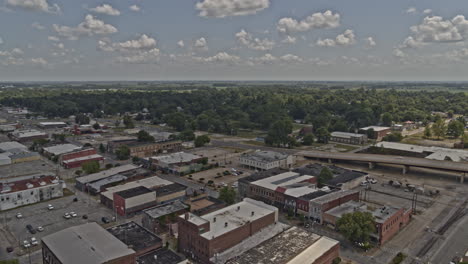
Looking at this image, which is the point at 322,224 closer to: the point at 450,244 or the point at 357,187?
the point at 450,244

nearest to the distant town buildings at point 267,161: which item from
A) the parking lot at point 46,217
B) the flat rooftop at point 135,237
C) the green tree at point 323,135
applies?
the green tree at point 323,135

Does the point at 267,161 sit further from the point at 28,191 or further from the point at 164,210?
the point at 28,191

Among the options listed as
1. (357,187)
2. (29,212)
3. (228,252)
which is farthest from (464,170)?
(29,212)

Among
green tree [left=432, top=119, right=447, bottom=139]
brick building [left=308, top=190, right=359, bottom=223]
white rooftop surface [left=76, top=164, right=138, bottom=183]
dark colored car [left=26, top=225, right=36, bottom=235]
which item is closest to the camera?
dark colored car [left=26, top=225, right=36, bottom=235]

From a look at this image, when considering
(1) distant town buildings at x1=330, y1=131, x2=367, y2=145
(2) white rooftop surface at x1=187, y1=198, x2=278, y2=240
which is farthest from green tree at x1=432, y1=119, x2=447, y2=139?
(2) white rooftop surface at x1=187, y1=198, x2=278, y2=240

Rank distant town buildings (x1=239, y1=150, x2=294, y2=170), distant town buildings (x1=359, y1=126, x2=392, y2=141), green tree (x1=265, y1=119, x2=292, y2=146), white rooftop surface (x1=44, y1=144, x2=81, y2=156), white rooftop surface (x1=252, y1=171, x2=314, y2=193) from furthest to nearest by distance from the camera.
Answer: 1. distant town buildings (x1=359, y1=126, x2=392, y2=141)
2. green tree (x1=265, y1=119, x2=292, y2=146)
3. white rooftop surface (x1=44, y1=144, x2=81, y2=156)
4. distant town buildings (x1=239, y1=150, x2=294, y2=170)
5. white rooftop surface (x1=252, y1=171, x2=314, y2=193)

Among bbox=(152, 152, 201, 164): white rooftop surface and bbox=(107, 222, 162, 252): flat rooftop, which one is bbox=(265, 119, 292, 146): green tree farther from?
bbox=(107, 222, 162, 252): flat rooftop
